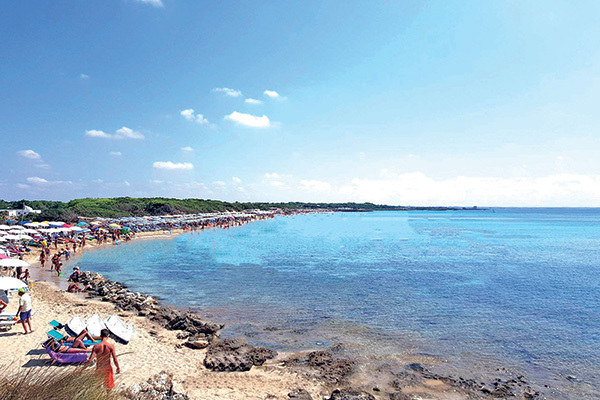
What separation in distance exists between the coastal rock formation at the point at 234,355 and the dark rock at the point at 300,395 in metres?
2.03

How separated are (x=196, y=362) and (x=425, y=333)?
9251 mm

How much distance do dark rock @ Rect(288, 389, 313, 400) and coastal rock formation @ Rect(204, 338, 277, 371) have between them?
80.1 inches

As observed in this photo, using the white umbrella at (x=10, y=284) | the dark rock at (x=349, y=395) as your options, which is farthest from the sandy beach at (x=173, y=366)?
the white umbrella at (x=10, y=284)

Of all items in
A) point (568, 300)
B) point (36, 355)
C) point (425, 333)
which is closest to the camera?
point (36, 355)

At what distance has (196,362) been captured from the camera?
11.2m

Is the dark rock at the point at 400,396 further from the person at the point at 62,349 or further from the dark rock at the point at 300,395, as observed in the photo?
the person at the point at 62,349

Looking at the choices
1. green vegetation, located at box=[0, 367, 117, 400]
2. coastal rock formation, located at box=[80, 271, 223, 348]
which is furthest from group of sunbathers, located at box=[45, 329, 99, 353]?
green vegetation, located at box=[0, 367, 117, 400]

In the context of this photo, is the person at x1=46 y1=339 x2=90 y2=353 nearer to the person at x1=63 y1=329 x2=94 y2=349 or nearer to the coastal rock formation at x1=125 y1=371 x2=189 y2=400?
the person at x1=63 y1=329 x2=94 y2=349

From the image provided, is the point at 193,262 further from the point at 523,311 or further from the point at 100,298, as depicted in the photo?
the point at 523,311

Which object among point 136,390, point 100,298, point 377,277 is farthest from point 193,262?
point 136,390

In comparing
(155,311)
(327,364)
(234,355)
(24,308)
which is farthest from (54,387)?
(155,311)

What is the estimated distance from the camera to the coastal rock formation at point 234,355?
430 inches

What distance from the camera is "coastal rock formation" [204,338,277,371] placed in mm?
10914

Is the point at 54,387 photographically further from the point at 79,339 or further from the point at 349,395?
the point at 349,395
